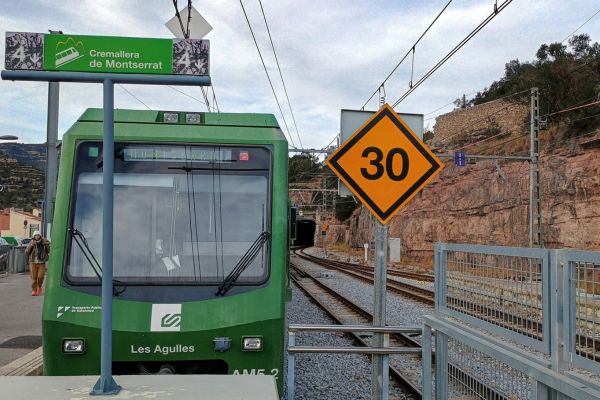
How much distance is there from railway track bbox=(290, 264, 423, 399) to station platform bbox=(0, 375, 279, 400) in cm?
417

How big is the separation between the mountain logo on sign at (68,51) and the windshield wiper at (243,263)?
2590 mm

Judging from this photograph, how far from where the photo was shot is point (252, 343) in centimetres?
524

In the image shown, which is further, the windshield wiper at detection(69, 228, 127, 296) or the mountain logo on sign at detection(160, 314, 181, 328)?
the windshield wiper at detection(69, 228, 127, 296)

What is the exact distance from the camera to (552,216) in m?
34.8

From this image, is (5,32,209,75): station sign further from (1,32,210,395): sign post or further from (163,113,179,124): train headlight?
(163,113,179,124): train headlight

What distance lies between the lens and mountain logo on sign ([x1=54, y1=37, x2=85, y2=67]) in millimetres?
3418

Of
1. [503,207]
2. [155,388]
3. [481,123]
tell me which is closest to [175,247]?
[155,388]

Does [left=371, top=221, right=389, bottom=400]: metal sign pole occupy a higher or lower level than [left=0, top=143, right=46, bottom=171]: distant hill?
lower

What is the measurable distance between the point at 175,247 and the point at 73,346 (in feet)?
3.85

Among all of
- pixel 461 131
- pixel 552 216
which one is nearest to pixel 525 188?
pixel 552 216

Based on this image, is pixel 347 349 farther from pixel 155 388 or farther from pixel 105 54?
pixel 105 54

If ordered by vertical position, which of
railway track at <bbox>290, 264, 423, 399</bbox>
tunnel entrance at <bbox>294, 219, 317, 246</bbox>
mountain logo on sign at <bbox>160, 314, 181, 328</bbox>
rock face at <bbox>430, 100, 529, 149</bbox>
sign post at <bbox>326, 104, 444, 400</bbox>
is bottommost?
railway track at <bbox>290, 264, 423, 399</bbox>

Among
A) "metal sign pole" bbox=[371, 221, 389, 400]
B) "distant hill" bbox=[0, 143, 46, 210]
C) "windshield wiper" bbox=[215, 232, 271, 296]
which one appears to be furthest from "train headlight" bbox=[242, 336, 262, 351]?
"distant hill" bbox=[0, 143, 46, 210]

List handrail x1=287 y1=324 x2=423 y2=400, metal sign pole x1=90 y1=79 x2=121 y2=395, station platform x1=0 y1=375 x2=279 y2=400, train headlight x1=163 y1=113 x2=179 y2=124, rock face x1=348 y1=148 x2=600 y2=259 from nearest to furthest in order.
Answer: station platform x1=0 y1=375 x2=279 y2=400 < metal sign pole x1=90 y1=79 x2=121 y2=395 < handrail x1=287 y1=324 x2=423 y2=400 < train headlight x1=163 y1=113 x2=179 y2=124 < rock face x1=348 y1=148 x2=600 y2=259
